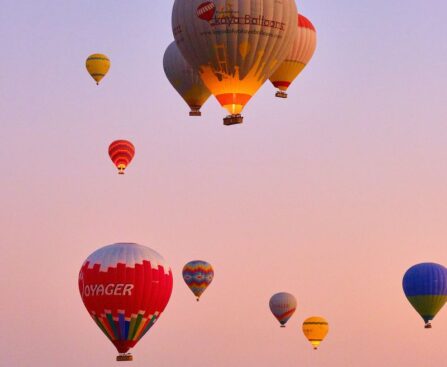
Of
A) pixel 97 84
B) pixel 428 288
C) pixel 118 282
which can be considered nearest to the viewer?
pixel 118 282

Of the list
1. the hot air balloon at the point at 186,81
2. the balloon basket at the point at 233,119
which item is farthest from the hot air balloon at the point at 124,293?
the hot air balloon at the point at 186,81

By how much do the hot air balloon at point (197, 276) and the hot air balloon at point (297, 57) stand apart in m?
19.8

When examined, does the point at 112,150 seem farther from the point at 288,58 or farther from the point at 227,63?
the point at 227,63

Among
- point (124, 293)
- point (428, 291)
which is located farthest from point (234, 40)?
point (428, 291)

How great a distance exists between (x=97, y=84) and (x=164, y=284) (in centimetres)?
2151

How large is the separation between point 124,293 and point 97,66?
A: 23137 mm

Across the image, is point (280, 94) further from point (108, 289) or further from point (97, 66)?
point (97, 66)

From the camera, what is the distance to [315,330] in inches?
3177

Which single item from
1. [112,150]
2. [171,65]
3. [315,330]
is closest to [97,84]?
[112,150]

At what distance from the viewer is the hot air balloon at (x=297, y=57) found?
197 feet

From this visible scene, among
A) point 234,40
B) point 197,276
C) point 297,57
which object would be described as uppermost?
point 297,57

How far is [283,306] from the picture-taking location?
8281 cm

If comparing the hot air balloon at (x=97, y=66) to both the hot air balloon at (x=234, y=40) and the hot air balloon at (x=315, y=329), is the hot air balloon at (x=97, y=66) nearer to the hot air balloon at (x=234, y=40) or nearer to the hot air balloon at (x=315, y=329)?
the hot air balloon at (x=315, y=329)

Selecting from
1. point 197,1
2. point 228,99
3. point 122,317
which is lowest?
point 122,317
